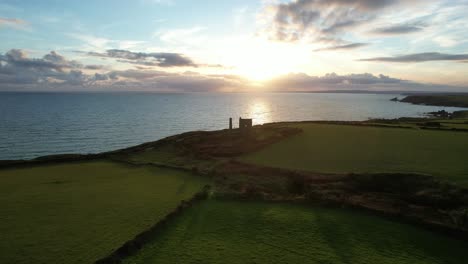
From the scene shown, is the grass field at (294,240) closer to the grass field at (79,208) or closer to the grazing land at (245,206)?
the grazing land at (245,206)

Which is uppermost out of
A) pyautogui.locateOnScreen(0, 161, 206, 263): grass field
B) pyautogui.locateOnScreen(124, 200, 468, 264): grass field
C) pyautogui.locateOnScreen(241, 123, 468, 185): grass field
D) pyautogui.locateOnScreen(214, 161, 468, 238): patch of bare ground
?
pyautogui.locateOnScreen(241, 123, 468, 185): grass field

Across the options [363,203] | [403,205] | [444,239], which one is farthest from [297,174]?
[444,239]

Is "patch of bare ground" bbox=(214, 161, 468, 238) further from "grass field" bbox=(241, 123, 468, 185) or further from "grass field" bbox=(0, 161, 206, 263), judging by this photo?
"grass field" bbox=(0, 161, 206, 263)

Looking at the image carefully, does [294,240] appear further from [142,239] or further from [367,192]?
[367,192]

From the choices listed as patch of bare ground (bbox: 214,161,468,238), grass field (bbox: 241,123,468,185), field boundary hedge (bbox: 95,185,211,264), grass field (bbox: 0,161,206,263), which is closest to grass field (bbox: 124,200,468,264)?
field boundary hedge (bbox: 95,185,211,264)

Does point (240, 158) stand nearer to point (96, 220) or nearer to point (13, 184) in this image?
point (96, 220)

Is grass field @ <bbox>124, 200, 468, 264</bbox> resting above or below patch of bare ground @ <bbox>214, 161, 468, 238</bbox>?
below

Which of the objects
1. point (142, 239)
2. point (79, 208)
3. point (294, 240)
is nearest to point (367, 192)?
point (294, 240)
